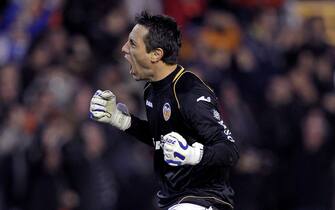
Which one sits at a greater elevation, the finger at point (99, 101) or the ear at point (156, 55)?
the ear at point (156, 55)

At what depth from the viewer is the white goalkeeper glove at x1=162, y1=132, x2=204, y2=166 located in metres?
7.16

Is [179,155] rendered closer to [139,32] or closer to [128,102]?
[139,32]

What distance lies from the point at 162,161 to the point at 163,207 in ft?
1.10

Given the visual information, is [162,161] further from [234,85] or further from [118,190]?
[234,85]

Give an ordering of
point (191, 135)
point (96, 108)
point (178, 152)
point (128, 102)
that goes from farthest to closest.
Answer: point (128, 102)
point (96, 108)
point (191, 135)
point (178, 152)

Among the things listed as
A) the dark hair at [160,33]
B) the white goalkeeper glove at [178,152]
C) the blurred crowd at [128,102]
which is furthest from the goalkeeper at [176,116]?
the blurred crowd at [128,102]

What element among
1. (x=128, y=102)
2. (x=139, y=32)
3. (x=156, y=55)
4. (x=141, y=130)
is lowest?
(x=128, y=102)

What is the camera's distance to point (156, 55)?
7.81 meters

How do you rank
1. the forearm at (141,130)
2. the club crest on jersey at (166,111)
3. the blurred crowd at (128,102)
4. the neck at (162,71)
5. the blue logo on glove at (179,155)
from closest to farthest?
the blue logo on glove at (179,155), the club crest on jersey at (166,111), the neck at (162,71), the forearm at (141,130), the blurred crowd at (128,102)

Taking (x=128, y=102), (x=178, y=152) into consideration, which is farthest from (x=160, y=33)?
(x=128, y=102)

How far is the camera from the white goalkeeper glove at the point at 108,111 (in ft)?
26.6

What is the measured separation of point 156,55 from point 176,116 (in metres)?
0.47

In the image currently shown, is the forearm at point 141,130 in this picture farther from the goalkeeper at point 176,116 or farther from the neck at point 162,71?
the neck at point 162,71

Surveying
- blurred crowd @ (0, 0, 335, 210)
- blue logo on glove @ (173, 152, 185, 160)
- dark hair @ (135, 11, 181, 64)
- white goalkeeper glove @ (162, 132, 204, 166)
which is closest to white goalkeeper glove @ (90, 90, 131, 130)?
dark hair @ (135, 11, 181, 64)
